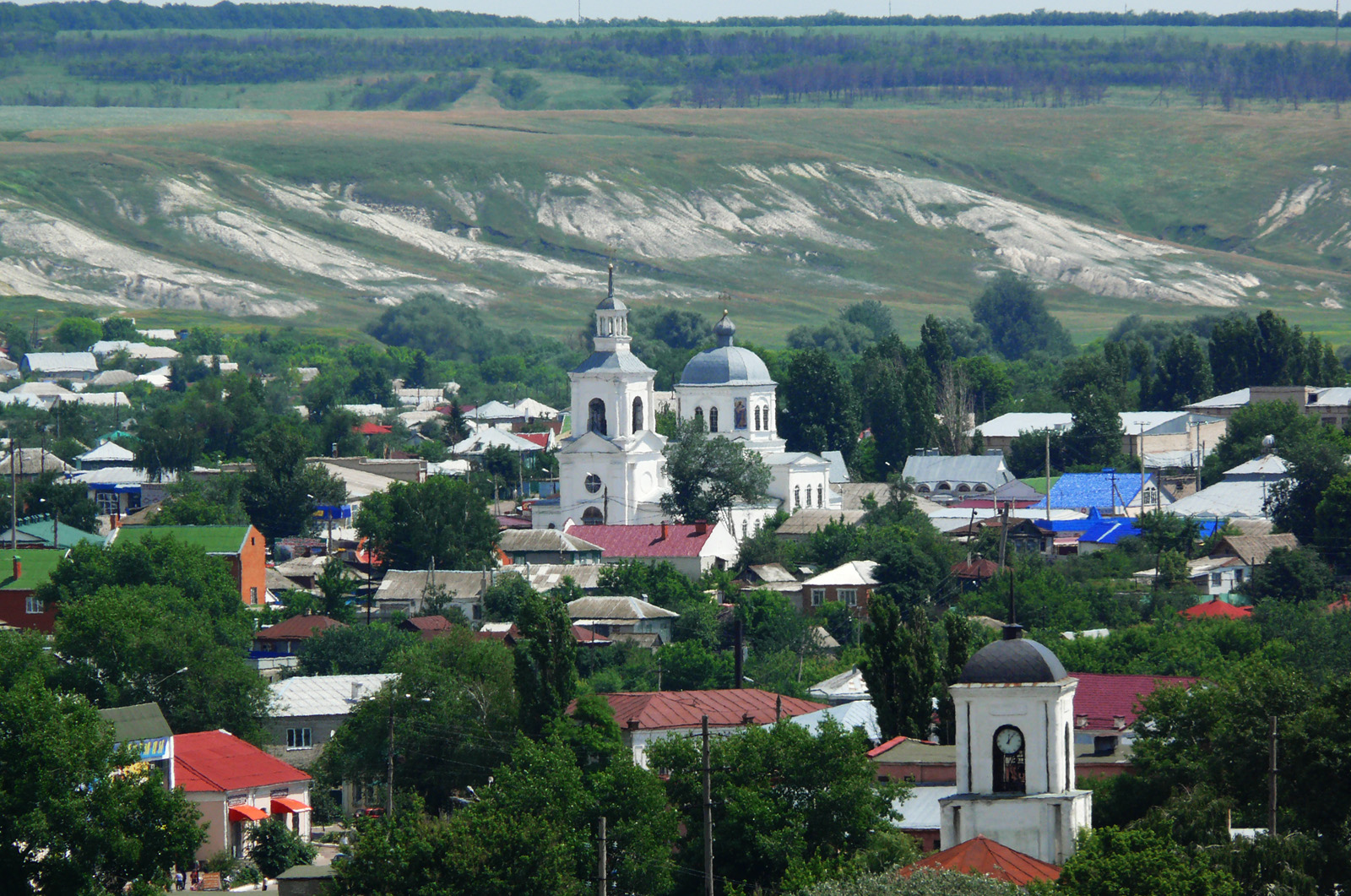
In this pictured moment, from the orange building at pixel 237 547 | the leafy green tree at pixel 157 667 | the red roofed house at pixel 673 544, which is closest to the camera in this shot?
the leafy green tree at pixel 157 667

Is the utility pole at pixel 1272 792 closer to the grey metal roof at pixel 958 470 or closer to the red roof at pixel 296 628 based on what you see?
the red roof at pixel 296 628

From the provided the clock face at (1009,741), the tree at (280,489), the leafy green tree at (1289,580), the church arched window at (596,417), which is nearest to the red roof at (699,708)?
the clock face at (1009,741)

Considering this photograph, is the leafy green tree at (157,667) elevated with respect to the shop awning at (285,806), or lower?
elevated

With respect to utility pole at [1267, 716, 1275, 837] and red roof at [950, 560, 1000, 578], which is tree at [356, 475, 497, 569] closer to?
red roof at [950, 560, 1000, 578]

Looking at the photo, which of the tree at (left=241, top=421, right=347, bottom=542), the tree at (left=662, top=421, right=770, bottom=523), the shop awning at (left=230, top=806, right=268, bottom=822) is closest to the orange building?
the tree at (left=241, top=421, right=347, bottom=542)

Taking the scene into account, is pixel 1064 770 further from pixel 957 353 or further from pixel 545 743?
pixel 957 353

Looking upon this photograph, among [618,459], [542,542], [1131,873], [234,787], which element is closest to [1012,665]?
[1131,873]

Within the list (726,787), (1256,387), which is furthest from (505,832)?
(1256,387)
